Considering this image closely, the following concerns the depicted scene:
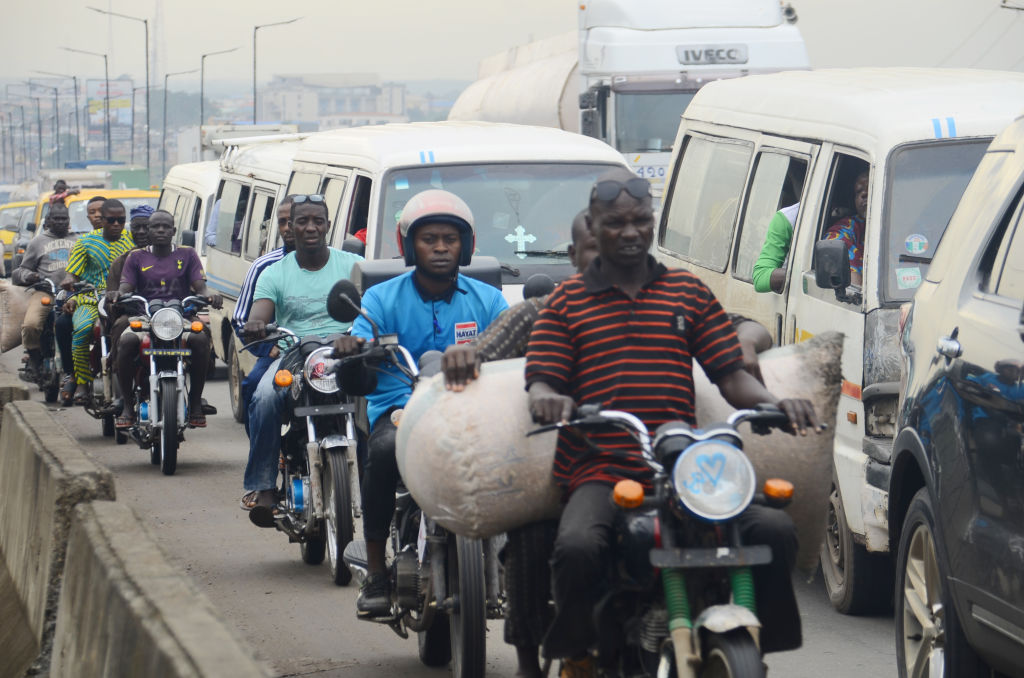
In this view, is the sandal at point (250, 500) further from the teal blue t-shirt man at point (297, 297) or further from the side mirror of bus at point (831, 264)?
the side mirror of bus at point (831, 264)

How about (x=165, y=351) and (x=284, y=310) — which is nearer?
(x=284, y=310)

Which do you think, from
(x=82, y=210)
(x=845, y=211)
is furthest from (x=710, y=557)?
(x=82, y=210)

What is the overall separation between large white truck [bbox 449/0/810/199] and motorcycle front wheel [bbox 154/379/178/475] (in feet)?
34.8

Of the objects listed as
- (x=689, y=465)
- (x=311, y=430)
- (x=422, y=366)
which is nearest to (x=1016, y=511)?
(x=689, y=465)

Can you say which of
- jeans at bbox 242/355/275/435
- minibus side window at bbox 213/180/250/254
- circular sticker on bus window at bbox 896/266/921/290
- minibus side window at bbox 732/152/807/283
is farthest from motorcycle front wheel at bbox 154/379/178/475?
circular sticker on bus window at bbox 896/266/921/290

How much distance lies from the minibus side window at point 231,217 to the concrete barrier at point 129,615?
9.90 meters

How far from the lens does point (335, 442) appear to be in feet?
26.0

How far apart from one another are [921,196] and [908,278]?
43cm

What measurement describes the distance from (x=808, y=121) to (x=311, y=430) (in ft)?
9.68

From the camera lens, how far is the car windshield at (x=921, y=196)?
7574 millimetres

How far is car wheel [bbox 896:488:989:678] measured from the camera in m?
5.05

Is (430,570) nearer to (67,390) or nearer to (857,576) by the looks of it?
(857,576)

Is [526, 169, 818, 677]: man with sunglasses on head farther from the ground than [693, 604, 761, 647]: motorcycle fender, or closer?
farther from the ground

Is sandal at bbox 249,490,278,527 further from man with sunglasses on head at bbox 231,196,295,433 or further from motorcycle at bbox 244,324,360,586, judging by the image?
man with sunglasses on head at bbox 231,196,295,433
